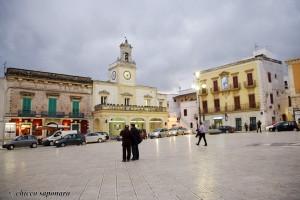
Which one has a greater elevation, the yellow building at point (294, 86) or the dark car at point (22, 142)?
the yellow building at point (294, 86)

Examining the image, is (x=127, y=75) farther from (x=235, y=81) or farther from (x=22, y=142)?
(x=22, y=142)

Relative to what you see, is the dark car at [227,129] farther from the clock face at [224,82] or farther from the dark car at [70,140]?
the dark car at [70,140]

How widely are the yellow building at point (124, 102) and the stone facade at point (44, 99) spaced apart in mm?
2102

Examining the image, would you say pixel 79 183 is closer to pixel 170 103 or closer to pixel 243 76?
pixel 243 76

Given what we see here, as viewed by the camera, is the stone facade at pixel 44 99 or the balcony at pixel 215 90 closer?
the stone facade at pixel 44 99

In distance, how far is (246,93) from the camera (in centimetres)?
4047

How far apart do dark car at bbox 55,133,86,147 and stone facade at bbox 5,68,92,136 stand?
7.51 m

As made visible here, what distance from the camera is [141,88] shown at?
4631cm

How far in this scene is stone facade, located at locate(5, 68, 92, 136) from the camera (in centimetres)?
3291

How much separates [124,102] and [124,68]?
20.6ft

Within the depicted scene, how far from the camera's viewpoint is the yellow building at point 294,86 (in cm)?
3119

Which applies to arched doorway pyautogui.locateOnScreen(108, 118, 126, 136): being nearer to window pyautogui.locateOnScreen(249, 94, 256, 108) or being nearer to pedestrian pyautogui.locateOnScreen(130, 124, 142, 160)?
window pyautogui.locateOnScreen(249, 94, 256, 108)

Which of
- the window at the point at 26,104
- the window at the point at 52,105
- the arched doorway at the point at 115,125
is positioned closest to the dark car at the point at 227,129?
the arched doorway at the point at 115,125

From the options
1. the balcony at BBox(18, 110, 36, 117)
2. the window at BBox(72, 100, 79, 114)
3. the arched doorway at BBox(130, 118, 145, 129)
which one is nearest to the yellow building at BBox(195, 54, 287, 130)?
the arched doorway at BBox(130, 118, 145, 129)
